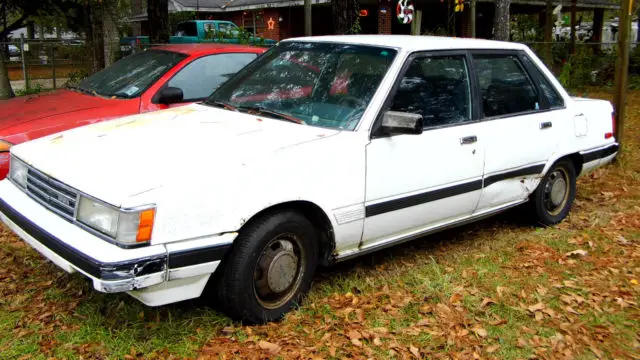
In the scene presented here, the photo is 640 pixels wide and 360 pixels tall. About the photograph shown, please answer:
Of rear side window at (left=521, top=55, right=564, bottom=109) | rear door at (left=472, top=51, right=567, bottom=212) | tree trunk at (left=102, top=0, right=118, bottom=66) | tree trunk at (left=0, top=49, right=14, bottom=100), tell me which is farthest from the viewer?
tree trunk at (left=0, top=49, right=14, bottom=100)

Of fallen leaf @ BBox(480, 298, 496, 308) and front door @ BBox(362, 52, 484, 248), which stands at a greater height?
front door @ BBox(362, 52, 484, 248)

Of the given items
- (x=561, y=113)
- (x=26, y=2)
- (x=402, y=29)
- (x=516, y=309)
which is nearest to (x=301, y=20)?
(x=402, y=29)

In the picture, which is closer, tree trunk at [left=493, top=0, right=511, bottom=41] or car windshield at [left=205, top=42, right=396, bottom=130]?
car windshield at [left=205, top=42, right=396, bottom=130]

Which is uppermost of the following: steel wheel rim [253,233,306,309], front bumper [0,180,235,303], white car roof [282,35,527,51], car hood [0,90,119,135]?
white car roof [282,35,527,51]

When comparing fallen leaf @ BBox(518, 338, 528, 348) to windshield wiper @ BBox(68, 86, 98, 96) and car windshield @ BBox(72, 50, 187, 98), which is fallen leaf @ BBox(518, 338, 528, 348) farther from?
windshield wiper @ BBox(68, 86, 98, 96)

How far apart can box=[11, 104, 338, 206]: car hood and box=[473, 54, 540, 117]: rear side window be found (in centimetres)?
158

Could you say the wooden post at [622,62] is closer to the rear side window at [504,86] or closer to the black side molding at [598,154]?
the black side molding at [598,154]

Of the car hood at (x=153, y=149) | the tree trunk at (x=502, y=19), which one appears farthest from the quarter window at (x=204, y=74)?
the tree trunk at (x=502, y=19)

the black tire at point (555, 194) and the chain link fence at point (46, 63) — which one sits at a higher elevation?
the chain link fence at point (46, 63)

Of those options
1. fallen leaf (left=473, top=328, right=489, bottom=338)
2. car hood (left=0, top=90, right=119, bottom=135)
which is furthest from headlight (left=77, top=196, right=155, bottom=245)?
car hood (left=0, top=90, right=119, bottom=135)

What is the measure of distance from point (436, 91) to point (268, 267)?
183 cm

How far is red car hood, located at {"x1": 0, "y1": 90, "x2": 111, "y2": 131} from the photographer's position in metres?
5.41

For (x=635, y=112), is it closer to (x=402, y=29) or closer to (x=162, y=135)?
(x=162, y=135)

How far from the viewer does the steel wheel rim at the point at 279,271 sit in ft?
11.1
